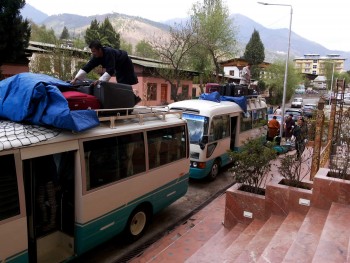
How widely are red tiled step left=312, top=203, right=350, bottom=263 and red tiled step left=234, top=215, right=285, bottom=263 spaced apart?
Answer: 877 mm

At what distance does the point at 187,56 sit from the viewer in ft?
98.3

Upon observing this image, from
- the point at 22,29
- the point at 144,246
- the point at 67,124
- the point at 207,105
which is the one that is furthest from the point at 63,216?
the point at 22,29

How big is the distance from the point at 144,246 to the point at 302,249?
3.08m

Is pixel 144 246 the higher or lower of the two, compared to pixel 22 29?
lower

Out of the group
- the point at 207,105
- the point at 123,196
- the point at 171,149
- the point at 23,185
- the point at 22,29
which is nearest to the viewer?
the point at 23,185

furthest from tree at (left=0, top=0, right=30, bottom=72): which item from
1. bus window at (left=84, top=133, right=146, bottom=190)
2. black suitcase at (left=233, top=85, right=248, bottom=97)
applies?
bus window at (left=84, top=133, right=146, bottom=190)

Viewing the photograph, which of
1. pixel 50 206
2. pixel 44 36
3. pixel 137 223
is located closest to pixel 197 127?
pixel 137 223

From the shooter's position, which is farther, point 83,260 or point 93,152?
point 83,260

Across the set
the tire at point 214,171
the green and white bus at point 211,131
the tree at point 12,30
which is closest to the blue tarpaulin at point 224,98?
the green and white bus at point 211,131

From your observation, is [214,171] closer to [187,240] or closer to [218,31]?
[187,240]

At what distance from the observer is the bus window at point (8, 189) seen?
384 centimetres

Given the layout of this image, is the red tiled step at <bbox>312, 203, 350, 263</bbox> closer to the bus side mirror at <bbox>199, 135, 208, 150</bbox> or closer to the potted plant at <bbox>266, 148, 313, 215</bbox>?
the potted plant at <bbox>266, 148, 313, 215</bbox>

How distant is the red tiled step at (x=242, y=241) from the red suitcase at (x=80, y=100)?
308 cm

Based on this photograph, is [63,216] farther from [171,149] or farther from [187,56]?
[187,56]
